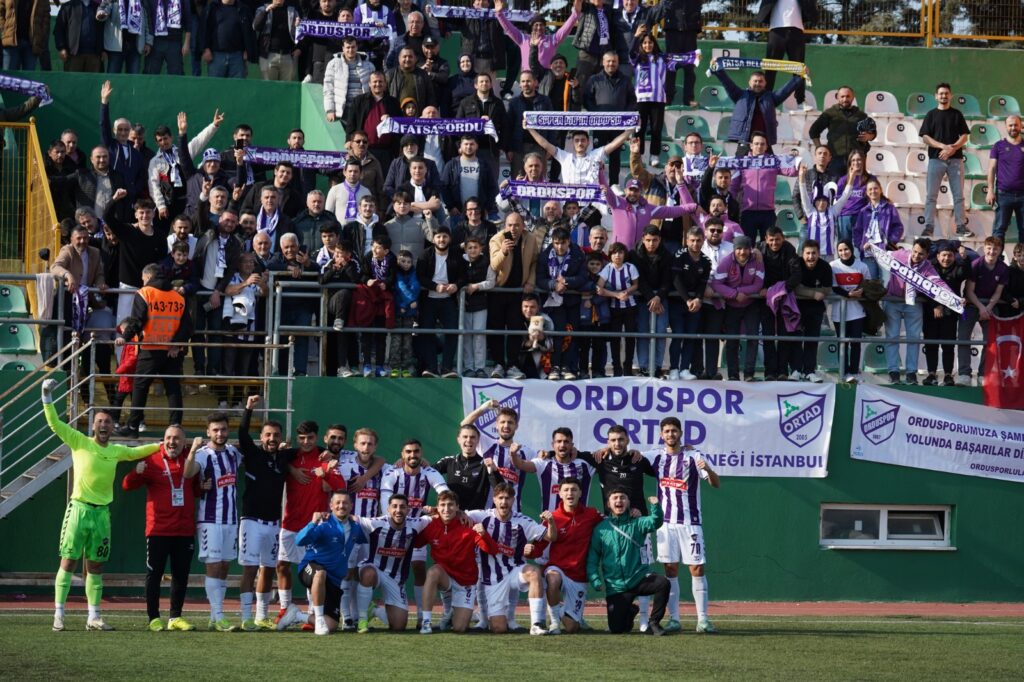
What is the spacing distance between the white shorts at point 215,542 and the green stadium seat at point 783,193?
34.9ft

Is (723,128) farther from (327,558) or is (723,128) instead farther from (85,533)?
(85,533)

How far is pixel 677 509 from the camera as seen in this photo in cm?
1559

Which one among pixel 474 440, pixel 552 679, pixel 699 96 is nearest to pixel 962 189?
pixel 699 96

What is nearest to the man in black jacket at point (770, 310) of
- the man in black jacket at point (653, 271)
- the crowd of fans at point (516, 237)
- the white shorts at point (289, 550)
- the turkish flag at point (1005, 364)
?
the crowd of fans at point (516, 237)

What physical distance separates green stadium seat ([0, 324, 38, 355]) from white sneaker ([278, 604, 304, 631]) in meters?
4.85

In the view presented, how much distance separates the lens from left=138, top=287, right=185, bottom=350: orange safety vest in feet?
54.5

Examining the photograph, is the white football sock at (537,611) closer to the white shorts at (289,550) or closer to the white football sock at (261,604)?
the white shorts at (289,550)

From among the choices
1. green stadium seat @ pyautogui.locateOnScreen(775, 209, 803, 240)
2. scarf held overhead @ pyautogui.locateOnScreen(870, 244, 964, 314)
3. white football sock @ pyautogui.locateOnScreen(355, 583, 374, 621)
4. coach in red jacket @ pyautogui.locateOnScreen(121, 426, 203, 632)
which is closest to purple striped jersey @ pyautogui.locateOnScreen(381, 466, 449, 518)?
white football sock @ pyautogui.locateOnScreen(355, 583, 374, 621)

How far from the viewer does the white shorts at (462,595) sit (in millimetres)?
15109

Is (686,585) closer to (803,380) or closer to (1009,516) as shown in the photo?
(803,380)

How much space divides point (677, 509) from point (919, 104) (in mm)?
12102

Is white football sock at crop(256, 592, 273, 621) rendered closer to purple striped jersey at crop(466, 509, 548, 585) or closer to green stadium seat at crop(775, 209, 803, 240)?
purple striped jersey at crop(466, 509, 548, 585)

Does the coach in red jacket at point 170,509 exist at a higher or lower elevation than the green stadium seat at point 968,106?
lower

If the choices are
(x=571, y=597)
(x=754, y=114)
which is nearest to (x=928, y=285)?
(x=754, y=114)
